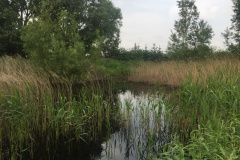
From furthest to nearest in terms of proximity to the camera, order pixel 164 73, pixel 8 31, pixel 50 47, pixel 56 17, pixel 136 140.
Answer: pixel 8 31 < pixel 56 17 < pixel 164 73 < pixel 50 47 < pixel 136 140

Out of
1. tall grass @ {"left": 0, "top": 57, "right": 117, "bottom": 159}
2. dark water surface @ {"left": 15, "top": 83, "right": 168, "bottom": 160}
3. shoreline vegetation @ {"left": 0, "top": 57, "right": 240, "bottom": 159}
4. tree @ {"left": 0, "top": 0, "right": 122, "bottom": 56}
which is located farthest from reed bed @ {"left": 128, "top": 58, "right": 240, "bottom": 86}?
tall grass @ {"left": 0, "top": 57, "right": 117, "bottom": 159}

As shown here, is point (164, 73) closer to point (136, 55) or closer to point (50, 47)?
point (50, 47)

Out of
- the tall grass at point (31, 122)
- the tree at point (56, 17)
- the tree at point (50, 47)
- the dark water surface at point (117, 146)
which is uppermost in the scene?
the tree at point (56, 17)

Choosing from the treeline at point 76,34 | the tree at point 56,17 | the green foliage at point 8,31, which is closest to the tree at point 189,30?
the treeline at point 76,34

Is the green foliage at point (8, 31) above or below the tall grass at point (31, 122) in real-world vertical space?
above

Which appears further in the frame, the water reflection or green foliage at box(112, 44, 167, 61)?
green foliage at box(112, 44, 167, 61)

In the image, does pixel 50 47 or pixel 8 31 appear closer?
pixel 50 47

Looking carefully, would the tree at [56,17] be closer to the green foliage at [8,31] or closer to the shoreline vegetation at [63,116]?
the green foliage at [8,31]

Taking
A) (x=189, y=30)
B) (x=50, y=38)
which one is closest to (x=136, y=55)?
(x=189, y=30)

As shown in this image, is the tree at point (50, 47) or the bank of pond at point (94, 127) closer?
the bank of pond at point (94, 127)

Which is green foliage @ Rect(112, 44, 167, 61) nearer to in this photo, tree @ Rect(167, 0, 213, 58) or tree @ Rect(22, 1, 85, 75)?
tree @ Rect(167, 0, 213, 58)

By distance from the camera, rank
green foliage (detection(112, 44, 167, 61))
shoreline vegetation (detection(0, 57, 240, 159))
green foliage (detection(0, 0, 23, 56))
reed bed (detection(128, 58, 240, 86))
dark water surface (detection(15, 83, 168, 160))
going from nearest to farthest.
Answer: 1. shoreline vegetation (detection(0, 57, 240, 159))
2. dark water surface (detection(15, 83, 168, 160))
3. reed bed (detection(128, 58, 240, 86))
4. green foliage (detection(0, 0, 23, 56))
5. green foliage (detection(112, 44, 167, 61))

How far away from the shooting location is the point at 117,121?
19.9ft

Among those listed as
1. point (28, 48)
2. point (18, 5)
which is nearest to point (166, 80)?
point (28, 48)
